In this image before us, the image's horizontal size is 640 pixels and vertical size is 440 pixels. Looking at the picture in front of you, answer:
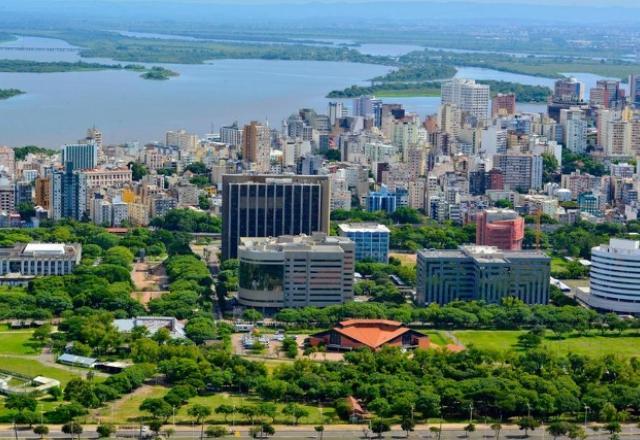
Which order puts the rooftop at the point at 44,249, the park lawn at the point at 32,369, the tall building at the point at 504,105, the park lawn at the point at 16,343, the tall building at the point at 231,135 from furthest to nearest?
the tall building at the point at 504,105
the tall building at the point at 231,135
the rooftop at the point at 44,249
the park lawn at the point at 16,343
the park lawn at the point at 32,369

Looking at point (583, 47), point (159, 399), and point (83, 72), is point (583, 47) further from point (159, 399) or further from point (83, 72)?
point (159, 399)

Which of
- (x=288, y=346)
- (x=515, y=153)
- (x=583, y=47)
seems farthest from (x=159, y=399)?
(x=583, y=47)

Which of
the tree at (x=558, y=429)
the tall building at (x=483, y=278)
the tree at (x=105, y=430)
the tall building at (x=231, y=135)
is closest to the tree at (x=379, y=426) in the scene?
the tree at (x=558, y=429)

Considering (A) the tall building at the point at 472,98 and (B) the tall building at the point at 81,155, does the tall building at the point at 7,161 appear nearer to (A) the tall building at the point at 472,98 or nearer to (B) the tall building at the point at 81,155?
(B) the tall building at the point at 81,155

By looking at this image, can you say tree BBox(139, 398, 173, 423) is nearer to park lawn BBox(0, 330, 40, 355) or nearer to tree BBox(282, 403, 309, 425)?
tree BBox(282, 403, 309, 425)

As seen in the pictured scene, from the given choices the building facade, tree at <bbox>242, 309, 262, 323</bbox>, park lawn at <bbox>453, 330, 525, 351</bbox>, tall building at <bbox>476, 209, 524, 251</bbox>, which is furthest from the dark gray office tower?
park lawn at <bbox>453, 330, 525, 351</bbox>

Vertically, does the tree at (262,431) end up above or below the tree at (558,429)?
below

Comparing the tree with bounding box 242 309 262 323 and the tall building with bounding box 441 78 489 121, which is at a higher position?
the tall building with bounding box 441 78 489 121
